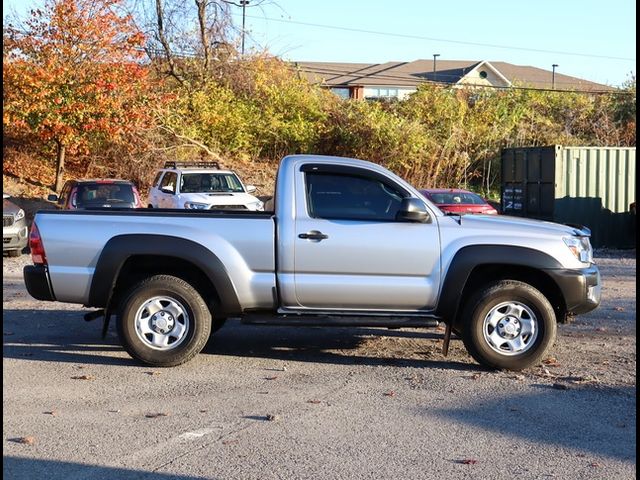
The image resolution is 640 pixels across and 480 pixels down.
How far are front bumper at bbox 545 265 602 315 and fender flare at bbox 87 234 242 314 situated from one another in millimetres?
2928

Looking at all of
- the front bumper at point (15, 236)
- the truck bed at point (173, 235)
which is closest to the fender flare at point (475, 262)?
the truck bed at point (173, 235)

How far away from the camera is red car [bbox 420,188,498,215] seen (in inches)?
760

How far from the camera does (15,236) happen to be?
1767 centimetres

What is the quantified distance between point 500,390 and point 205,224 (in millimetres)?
2954

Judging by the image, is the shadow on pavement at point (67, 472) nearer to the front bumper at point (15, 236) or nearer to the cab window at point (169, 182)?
the front bumper at point (15, 236)

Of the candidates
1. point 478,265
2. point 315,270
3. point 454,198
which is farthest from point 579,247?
point 454,198

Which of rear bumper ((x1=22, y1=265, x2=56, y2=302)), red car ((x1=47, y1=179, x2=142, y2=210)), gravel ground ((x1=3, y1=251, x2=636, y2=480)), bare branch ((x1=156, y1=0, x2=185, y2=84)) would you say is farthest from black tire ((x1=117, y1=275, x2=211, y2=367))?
bare branch ((x1=156, y1=0, x2=185, y2=84))

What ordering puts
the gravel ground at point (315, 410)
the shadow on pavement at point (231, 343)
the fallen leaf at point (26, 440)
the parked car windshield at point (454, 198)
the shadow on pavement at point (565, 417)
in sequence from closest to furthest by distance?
1. the gravel ground at point (315, 410)
2. the fallen leaf at point (26, 440)
3. the shadow on pavement at point (565, 417)
4. the shadow on pavement at point (231, 343)
5. the parked car windshield at point (454, 198)

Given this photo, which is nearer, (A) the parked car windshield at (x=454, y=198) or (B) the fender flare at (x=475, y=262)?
(B) the fender flare at (x=475, y=262)

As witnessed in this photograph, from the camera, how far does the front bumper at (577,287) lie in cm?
773

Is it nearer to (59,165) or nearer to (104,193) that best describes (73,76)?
(59,165)

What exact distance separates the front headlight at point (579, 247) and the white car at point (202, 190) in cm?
1195

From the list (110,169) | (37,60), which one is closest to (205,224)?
(37,60)

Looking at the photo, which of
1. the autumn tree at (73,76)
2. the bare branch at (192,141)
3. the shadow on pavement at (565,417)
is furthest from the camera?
the bare branch at (192,141)
